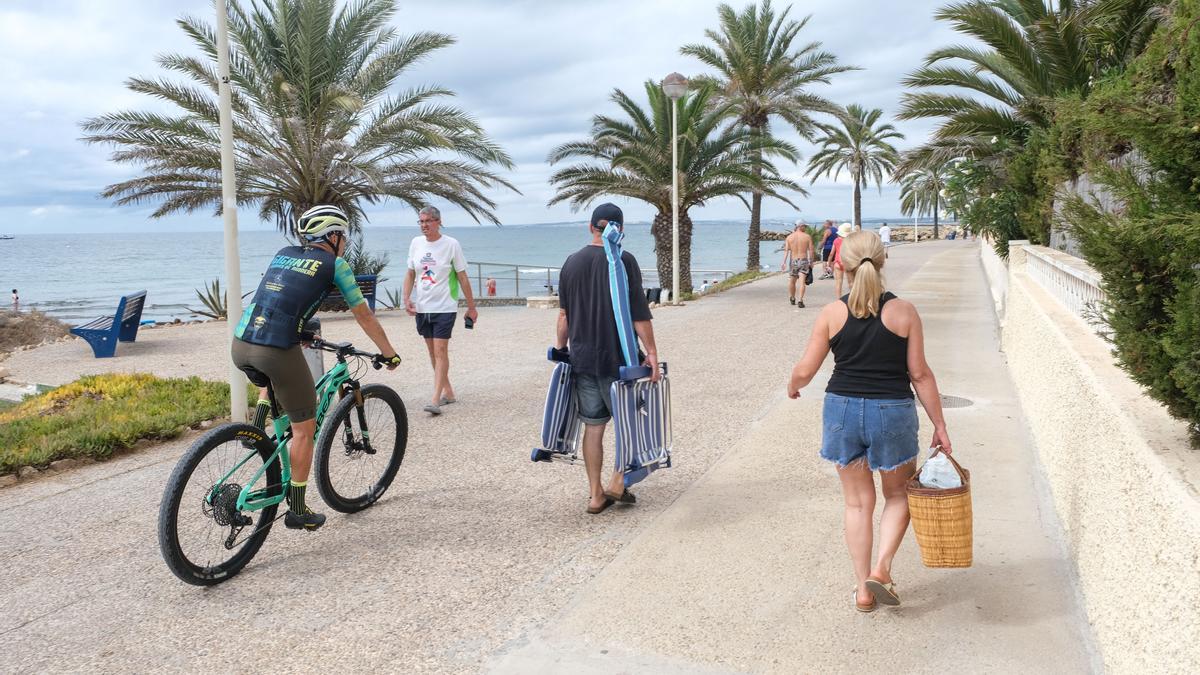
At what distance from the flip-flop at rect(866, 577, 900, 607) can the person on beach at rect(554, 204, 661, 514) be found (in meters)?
1.73

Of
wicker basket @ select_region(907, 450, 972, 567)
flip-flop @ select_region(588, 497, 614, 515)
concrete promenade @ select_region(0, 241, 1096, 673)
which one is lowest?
concrete promenade @ select_region(0, 241, 1096, 673)

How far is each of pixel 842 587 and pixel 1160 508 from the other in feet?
5.03

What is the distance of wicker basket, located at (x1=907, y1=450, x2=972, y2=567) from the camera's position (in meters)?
3.48

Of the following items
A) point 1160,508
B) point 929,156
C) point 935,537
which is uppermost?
point 929,156

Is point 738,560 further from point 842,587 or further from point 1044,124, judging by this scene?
point 1044,124

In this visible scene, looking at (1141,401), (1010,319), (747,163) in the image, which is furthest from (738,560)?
(747,163)

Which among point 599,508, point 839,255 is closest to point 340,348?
point 599,508

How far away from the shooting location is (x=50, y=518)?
525 centimetres

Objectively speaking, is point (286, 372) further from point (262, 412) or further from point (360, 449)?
point (360, 449)

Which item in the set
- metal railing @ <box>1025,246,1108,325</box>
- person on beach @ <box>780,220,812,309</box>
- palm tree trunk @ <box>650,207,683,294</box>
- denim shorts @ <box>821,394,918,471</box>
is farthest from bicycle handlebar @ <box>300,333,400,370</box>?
palm tree trunk @ <box>650,207,683,294</box>

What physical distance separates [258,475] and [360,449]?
0.83 metres

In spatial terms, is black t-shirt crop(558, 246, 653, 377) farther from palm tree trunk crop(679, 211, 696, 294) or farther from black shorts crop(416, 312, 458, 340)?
palm tree trunk crop(679, 211, 696, 294)

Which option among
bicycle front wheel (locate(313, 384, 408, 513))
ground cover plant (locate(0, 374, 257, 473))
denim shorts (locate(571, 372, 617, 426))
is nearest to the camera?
bicycle front wheel (locate(313, 384, 408, 513))

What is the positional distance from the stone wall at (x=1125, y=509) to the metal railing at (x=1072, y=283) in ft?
0.79
